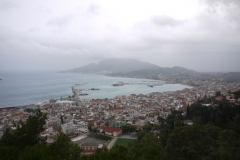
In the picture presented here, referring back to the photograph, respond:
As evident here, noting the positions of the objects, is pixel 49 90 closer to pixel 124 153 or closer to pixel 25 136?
pixel 25 136

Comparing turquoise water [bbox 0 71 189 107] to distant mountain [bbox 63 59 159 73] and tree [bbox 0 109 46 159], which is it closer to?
tree [bbox 0 109 46 159]

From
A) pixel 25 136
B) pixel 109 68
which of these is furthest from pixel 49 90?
pixel 109 68

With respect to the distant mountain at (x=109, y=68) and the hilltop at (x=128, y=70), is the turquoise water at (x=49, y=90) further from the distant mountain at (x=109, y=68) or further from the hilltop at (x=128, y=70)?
the distant mountain at (x=109, y=68)

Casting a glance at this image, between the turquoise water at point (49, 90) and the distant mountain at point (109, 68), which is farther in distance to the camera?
the distant mountain at point (109, 68)

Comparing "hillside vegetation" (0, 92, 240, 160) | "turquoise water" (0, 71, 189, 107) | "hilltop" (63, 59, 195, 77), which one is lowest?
"turquoise water" (0, 71, 189, 107)

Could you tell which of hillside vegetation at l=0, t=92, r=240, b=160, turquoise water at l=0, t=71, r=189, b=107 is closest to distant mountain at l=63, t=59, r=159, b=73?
turquoise water at l=0, t=71, r=189, b=107

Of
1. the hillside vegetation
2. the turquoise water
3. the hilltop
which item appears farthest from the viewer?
the hilltop

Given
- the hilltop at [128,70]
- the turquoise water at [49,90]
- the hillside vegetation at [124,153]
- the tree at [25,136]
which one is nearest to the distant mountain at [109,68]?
the hilltop at [128,70]

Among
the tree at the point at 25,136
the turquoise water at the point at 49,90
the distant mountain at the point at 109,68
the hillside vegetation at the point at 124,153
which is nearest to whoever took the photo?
the hillside vegetation at the point at 124,153

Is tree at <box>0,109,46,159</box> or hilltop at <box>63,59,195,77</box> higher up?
hilltop at <box>63,59,195,77</box>

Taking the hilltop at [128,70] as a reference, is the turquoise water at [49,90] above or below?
below

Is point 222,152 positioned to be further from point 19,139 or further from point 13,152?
point 19,139

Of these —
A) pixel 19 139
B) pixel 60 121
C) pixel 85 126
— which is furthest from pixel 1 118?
pixel 19 139
